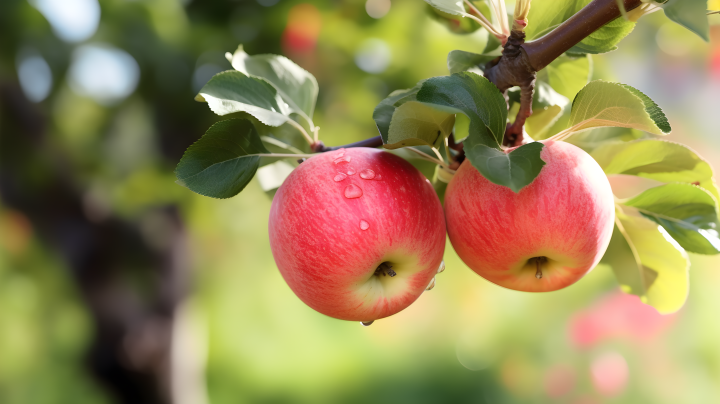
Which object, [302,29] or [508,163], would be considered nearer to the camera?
[508,163]

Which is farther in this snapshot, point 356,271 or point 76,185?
A: point 76,185

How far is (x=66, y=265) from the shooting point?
2.22 meters

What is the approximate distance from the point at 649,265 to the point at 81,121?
8.33 ft

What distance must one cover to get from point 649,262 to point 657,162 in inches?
5.0

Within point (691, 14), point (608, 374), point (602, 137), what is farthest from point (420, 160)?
point (608, 374)

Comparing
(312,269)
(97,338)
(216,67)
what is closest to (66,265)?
(97,338)

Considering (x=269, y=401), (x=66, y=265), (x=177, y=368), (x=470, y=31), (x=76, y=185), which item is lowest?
(x=269, y=401)

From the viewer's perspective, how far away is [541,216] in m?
0.48

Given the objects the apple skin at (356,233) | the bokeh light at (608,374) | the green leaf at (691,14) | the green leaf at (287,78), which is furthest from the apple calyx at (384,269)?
the bokeh light at (608,374)

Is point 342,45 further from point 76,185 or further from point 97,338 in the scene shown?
point 97,338

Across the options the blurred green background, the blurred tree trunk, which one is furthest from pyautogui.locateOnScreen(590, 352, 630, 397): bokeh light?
the blurred tree trunk

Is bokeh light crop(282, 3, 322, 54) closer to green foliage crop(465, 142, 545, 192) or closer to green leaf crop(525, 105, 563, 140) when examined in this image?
green leaf crop(525, 105, 563, 140)

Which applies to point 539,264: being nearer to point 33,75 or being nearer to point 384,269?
point 384,269

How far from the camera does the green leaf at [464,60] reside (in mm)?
589
